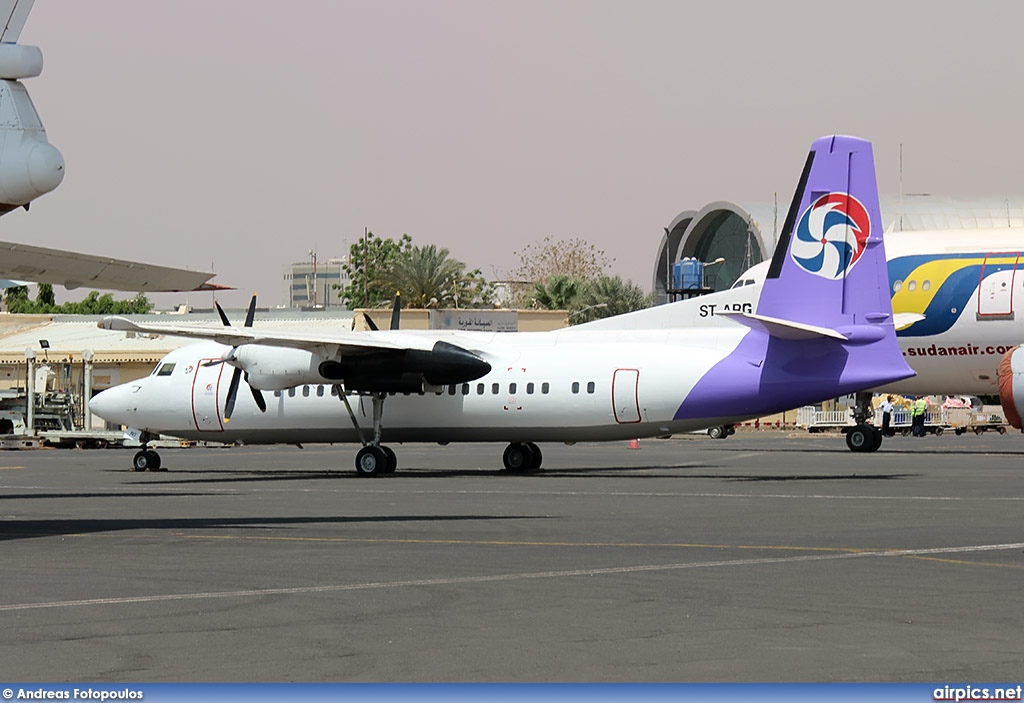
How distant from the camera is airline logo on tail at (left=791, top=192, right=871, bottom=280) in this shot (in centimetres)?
2750

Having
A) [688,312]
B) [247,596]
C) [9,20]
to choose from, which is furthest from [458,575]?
[688,312]

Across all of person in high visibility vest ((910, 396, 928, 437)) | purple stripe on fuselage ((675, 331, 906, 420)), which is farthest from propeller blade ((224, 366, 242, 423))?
person in high visibility vest ((910, 396, 928, 437))

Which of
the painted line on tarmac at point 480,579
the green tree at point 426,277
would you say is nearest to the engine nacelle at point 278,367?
the painted line on tarmac at point 480,579

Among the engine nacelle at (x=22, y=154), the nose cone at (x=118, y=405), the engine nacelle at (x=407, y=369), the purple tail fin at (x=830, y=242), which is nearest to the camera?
the engine nacelle at (x=22, y=154)

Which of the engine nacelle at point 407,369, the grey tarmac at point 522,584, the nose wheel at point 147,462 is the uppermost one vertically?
the engine nacelle at point 407,369

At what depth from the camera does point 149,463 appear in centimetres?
3478

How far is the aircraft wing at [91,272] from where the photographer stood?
669 inches

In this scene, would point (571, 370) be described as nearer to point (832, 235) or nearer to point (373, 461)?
point (373, 461)

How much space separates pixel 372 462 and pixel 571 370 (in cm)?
506

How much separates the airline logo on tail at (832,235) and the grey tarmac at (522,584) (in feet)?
14.7

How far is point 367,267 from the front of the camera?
107 meters

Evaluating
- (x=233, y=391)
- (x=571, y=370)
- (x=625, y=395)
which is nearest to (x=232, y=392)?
(x=233, y=391)

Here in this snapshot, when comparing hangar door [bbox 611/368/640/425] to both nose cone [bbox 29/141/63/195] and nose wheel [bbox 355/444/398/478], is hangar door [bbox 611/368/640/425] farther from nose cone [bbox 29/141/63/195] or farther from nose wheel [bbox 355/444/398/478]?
nose cone [bbox 29/141/63/195]

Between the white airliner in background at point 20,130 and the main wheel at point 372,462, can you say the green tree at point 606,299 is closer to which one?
the main wheel at point 372,462
